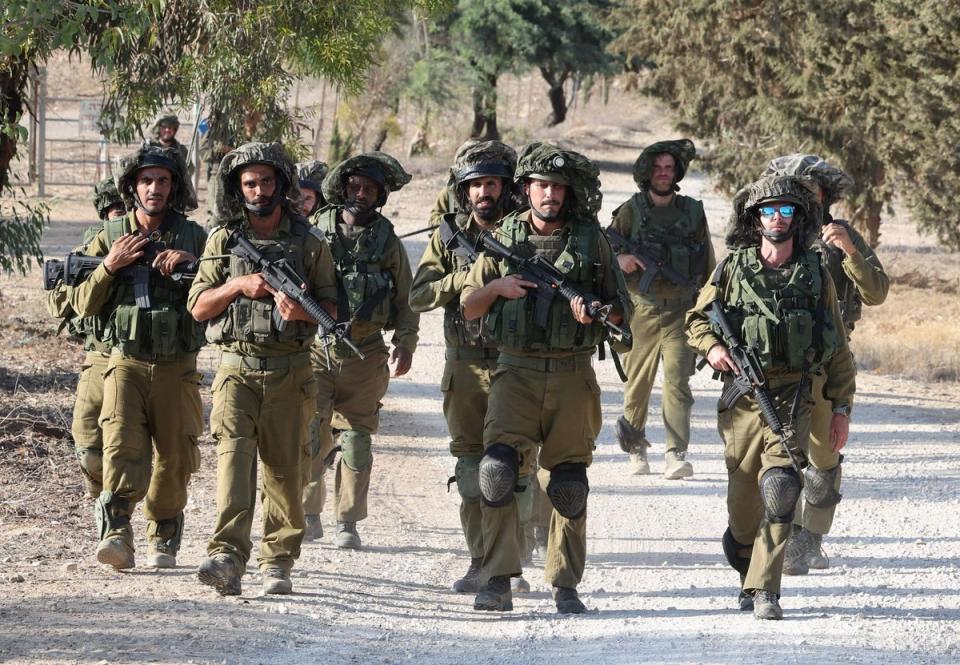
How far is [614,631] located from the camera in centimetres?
680

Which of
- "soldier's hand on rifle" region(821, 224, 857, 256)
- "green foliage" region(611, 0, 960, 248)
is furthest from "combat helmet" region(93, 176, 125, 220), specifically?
"green foliage" region(611, 0, 960, 248)

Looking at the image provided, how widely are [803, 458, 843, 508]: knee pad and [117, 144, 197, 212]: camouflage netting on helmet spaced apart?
3.60 m

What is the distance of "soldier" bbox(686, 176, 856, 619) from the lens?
6.93m

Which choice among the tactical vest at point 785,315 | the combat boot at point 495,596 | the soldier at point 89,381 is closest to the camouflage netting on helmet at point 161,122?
the soldier at point 89,381

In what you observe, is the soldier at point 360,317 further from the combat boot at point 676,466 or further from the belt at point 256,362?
the combat boot at point 676,466

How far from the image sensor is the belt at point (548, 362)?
711 cm

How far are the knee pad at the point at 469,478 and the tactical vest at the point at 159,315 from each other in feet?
4.83

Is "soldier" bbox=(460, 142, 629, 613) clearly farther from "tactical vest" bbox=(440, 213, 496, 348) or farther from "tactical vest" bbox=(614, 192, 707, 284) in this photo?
"tactical vest" bbox=(614, 192, 707, 284)

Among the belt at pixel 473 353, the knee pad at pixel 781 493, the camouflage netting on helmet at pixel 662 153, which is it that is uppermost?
the camouflage netting on helmet at pixel 662 153

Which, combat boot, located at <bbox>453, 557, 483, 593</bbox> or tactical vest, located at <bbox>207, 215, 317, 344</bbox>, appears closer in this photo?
tactical vest, located at <bbox>207, 215, 317, 344</bbox>

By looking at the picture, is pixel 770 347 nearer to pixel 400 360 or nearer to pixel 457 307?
pixel 457 307

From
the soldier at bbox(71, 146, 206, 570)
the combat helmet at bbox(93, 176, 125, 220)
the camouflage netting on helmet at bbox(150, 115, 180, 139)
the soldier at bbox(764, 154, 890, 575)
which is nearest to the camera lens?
the soldier at bbox(71, 146, 206, 570)

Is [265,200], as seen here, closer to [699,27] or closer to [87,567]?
[87,567]

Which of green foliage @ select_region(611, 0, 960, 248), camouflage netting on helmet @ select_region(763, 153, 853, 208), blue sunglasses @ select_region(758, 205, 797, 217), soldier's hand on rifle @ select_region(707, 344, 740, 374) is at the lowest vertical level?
soldier's hand on rifle @ select_region(707, 344, 740, 374)
